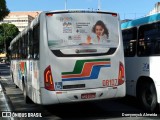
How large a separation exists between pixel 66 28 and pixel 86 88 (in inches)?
63.1

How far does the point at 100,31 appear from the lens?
9.52 m

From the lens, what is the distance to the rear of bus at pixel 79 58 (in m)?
9.02

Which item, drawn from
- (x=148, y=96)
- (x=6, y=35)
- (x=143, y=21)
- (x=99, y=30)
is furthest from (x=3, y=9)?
(x=6, y=35)

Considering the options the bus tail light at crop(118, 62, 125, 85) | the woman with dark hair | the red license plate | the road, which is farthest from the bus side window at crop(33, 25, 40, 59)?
the bus tail light at crop(118, 62, 125, 85)

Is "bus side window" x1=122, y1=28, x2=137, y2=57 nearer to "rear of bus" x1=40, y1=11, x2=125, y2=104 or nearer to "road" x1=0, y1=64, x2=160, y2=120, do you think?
"rear of bus" x1=40, y1=11, x2=125, y2=104

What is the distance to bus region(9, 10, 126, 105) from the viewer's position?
29.6ft

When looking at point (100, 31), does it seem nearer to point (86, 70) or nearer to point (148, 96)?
point (86, 70)

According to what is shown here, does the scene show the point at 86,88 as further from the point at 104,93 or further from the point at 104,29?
the point at 104,29

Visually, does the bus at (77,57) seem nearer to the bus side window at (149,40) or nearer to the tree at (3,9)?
the bus side window at (149,40)

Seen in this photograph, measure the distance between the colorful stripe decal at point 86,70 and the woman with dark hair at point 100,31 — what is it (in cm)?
58

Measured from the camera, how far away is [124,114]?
9.83 m

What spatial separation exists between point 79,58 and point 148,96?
2290 mm

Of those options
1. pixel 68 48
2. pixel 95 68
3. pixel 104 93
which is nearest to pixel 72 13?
pixel 68 48

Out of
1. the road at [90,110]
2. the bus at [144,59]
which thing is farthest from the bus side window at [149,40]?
the road at [90,110]
